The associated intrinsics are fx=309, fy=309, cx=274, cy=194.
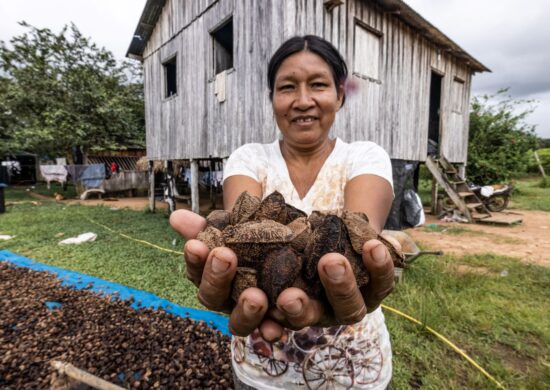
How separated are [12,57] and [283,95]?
20947mm

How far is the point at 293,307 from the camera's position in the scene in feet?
2.79

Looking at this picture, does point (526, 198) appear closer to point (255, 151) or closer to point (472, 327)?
point (472, 327)

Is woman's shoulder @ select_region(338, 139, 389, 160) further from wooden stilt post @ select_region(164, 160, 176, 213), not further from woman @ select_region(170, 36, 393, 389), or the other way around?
wooden stilt post @ select_region(164, 160, 176, 213)

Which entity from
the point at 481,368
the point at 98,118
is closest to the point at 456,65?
the point at 481,368

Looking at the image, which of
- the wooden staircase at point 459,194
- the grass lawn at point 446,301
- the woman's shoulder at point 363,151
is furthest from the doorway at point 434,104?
the woman's shoulder at point 363,151

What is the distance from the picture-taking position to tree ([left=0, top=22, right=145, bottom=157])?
601 inches

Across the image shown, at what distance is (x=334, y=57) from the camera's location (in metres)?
1.54

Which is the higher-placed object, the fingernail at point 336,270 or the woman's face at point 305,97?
the woman's face at point 305,97

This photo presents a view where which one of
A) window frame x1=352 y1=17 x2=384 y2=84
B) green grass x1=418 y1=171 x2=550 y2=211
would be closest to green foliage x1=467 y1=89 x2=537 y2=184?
green grass x1=418 y1=171 x2=550 y2=211

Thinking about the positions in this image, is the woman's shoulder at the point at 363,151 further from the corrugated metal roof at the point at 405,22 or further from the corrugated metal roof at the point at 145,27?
the corrugated metal roof at the point at 145,27

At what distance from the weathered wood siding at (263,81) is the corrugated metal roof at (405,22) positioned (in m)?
0.20

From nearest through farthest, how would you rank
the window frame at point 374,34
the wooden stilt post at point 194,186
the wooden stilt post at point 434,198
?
the window frame at point 374,34
the wooden stilt post at point 194,186
the wooden stilt post at point 434,198

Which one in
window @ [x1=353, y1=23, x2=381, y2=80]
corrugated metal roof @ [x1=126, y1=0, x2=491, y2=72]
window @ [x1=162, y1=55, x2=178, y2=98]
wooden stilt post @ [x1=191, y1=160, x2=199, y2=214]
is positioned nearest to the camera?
window @ [x1=353, y1=23, x2=381, y2=80]

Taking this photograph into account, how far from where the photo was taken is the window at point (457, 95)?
10383mm
